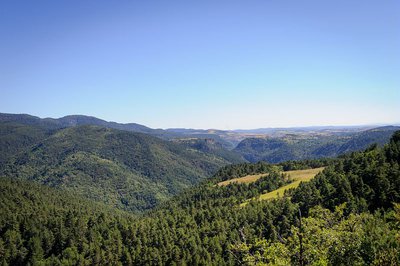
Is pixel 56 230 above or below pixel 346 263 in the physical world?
below

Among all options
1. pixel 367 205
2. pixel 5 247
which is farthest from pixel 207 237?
pixel 5 247

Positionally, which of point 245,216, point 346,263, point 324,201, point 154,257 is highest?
point 346,263

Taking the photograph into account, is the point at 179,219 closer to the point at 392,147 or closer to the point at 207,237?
the point at 207,237

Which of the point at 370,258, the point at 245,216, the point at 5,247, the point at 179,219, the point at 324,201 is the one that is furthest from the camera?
the point at 179,219

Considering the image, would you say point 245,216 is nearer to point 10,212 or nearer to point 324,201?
point 324,201

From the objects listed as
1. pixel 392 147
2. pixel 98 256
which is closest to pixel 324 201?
pixel 392 147

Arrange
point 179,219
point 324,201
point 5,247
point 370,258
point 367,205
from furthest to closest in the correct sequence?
point 179,219 → point 5,247 → point 324,201 → point 367,205 → point 370,258

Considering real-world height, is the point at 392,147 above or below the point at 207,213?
above

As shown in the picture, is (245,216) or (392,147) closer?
(392,147)

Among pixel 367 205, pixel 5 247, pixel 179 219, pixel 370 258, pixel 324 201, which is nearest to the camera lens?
pixel 370 258
